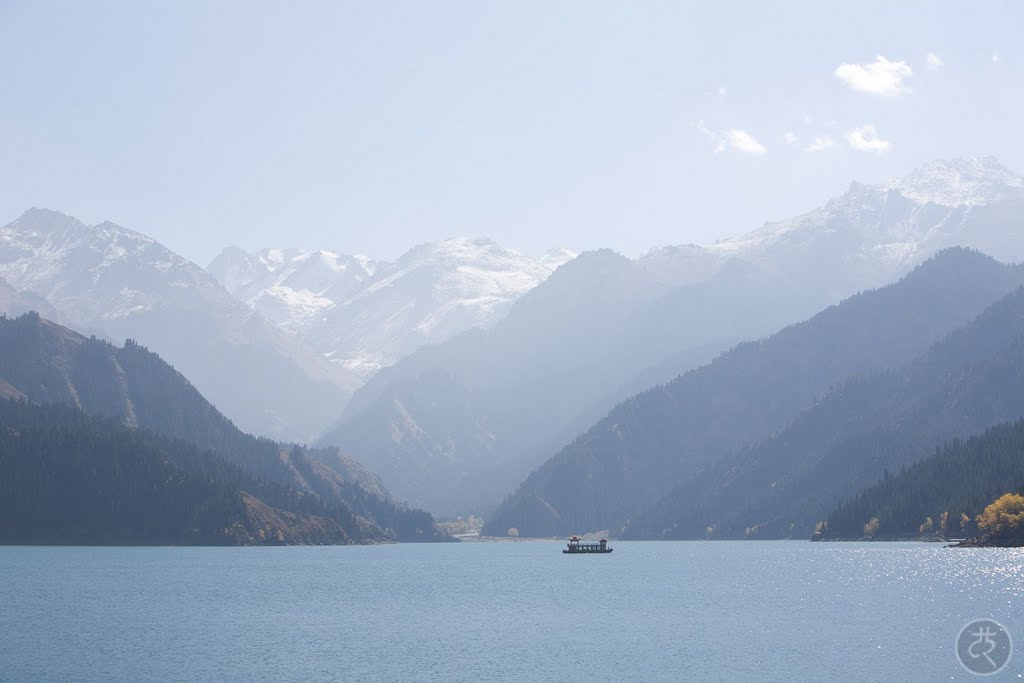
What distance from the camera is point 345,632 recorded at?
501ft

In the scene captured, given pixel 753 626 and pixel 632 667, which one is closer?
pixel 632 667

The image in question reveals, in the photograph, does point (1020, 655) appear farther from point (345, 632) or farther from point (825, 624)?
point (345, 632)

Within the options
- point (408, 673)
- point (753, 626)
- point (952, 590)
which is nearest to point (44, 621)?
point (408, 673)

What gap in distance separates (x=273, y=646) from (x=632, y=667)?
1640 inches

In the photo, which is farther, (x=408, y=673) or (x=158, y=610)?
(x=158, y=610)

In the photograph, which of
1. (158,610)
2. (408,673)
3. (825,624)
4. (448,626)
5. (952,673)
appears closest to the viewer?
(952,673)

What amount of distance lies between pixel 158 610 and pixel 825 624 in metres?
92.1

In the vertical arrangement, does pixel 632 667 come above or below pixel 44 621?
Answer: below

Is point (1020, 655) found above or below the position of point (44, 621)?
below

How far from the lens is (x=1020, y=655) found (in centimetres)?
11600

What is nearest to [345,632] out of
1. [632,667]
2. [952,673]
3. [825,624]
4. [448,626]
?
[448,626]

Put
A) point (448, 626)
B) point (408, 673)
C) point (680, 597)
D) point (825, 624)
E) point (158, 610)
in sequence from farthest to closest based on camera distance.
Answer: point (680, 597)
point (158, 610)
point (448, 626)
point (825, 624)
point (408, 673)

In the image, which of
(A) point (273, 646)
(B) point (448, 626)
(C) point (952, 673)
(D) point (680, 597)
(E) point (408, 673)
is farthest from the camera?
(D) point (680, 597)

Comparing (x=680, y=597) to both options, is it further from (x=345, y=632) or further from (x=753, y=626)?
(x=345, y=632)
